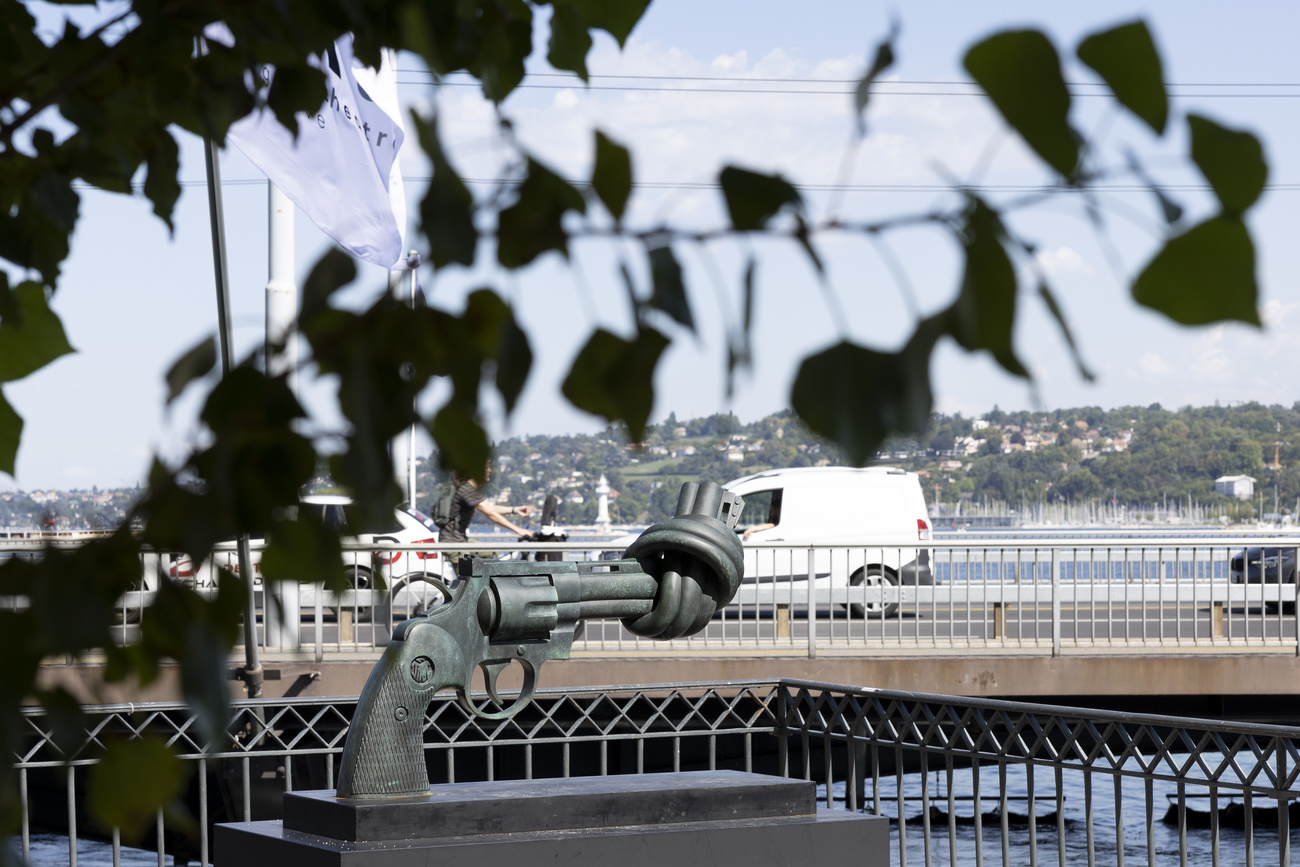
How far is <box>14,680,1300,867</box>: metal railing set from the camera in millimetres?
4684

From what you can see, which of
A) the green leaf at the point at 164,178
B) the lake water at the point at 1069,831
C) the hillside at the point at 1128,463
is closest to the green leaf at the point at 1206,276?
the green leaf at the point at 164,178

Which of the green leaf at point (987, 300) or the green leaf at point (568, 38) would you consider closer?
the green leaf at point (987, 300)

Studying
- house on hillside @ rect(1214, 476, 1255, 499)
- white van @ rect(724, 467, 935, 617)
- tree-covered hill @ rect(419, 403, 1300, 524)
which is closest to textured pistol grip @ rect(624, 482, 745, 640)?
white van @ rect(724, 467, 935, 617)

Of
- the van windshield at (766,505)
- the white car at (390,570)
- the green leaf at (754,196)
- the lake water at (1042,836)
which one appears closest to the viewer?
the green leaf at (754,196)

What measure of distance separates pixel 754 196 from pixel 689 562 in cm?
302

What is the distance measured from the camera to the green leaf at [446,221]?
0.80 metres

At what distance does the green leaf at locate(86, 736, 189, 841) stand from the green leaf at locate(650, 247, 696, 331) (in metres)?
0.42

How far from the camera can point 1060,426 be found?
108m

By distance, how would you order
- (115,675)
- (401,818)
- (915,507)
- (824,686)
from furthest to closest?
(915,507)
(824,686)
(401,818)
(115,675)

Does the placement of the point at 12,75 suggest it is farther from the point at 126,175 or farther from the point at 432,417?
the point at 432,417

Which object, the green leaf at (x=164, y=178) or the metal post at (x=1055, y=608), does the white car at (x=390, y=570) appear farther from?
the metal post at (x=1055, y=608)

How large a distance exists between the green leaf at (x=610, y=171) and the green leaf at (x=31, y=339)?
72 centimetres

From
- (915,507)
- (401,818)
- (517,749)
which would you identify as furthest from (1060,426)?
(401,818)

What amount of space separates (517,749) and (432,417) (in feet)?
35.1
